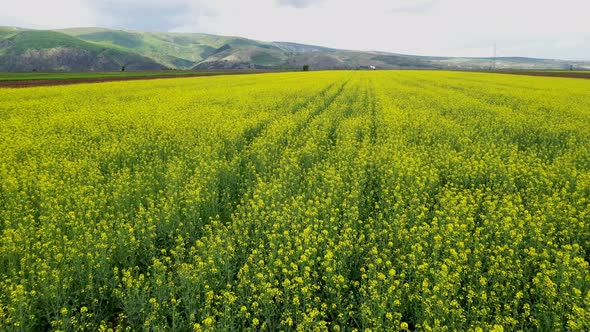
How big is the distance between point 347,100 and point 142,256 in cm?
2051

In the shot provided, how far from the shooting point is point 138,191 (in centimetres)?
783

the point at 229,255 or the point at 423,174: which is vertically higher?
the point at 423,174

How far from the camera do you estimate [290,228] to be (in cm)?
631

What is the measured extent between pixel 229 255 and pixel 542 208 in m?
5.68

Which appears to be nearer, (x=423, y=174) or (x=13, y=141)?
(x=423, y=174)

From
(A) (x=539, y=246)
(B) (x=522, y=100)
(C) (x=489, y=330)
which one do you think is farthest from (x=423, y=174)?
(B) (x=522, y=100)

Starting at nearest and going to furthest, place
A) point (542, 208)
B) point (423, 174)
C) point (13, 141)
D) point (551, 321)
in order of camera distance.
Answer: point (551, 321) < point (542, 208) < point (423, 174) < point (13, 141)

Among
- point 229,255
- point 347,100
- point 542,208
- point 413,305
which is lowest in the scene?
point 413,305

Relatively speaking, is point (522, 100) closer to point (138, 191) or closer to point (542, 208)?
point (542, 208)

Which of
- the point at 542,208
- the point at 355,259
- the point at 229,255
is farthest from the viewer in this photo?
the point at 542,208

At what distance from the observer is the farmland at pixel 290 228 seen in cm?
438

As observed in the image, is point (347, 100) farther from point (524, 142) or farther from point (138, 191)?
point (138, 191)

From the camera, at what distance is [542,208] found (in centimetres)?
650

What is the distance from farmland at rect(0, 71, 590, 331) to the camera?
14.4ft
